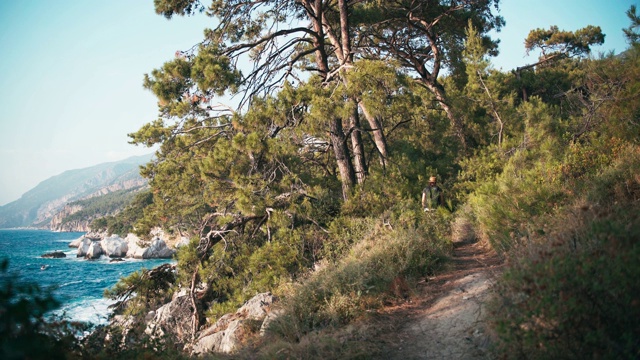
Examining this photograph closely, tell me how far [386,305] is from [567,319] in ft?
10.4

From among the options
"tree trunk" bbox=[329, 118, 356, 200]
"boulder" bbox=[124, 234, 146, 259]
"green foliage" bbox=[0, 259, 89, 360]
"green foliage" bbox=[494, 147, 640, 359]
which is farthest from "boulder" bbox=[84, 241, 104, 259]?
"green foliage" bbox=[494, 147, 640, 359]

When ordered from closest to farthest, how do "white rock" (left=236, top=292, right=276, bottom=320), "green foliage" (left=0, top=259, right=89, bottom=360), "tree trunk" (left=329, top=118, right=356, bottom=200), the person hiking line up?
1. "green foliage" (left=0, top=259, right=89, bottom=360)
2. "white rock" (left=236, top=292, right=276, bottom=320)
3. the person hiking
4. "tree trunk" (left=329, top=118, right=356, bottom=200)

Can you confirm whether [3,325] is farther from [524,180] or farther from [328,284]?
[524,180]

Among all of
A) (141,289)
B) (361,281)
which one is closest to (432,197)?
(361,281)

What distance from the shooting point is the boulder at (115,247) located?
196ft

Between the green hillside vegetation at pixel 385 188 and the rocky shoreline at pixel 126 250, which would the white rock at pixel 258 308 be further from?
the rocky shoreline at pixel 126 250

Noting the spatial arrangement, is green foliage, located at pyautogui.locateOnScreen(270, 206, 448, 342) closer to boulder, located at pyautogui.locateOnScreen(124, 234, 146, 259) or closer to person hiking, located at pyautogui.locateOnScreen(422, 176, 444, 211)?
person hiking, located at pyautogui.locateOnScreen(422, 176, 444, 211)

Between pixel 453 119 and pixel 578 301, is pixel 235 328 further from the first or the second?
pixel 453 119

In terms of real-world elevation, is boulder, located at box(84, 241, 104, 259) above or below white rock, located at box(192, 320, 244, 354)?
below

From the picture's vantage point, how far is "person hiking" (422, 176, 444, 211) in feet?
30.1

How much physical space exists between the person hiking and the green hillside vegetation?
26cm

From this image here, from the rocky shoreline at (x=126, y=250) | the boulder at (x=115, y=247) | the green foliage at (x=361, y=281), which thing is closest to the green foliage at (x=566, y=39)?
the green foliage at (x=361, y=281)

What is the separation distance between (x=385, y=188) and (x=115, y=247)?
63113mm

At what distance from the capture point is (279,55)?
36.8ft
